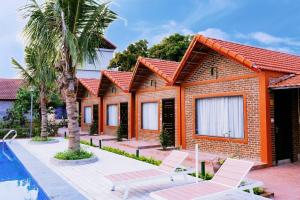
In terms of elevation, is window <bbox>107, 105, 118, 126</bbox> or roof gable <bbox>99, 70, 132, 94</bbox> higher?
roof gable <bbox>99, 70, 132, 94</bbox>

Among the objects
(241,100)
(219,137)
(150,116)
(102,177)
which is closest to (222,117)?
(219,137)

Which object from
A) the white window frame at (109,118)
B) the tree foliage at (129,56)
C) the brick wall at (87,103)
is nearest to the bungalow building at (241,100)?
the white window frame at (109,118)

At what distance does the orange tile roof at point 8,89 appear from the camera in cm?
3738

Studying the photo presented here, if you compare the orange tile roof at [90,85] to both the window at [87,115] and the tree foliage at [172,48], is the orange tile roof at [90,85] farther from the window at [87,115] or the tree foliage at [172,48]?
the tree foliage at [172,48]

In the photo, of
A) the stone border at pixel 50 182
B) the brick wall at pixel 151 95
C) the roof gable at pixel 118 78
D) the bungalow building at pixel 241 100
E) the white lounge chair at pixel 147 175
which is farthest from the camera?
the roof gable at pixel 118 78

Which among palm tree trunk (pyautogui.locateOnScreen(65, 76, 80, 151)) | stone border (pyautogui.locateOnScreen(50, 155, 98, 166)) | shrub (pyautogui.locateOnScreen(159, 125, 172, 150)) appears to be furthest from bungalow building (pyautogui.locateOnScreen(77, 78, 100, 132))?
stone border (pyautogui.locateOnScreen(50, 155, 98, 166))

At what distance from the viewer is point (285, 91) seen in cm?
1230

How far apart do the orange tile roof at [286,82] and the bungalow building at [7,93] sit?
29575mm

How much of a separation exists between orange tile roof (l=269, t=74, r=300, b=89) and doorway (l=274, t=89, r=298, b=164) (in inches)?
21.9

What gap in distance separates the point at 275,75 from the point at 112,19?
22.5ft

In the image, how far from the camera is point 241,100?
41.1ft

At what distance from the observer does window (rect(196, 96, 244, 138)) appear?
12.6 m

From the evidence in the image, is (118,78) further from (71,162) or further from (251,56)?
(251,56)

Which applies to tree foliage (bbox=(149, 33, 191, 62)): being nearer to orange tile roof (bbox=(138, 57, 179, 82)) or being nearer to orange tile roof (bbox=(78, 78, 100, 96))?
orange tile roof (bbox=(78, 78, 100, 96))
